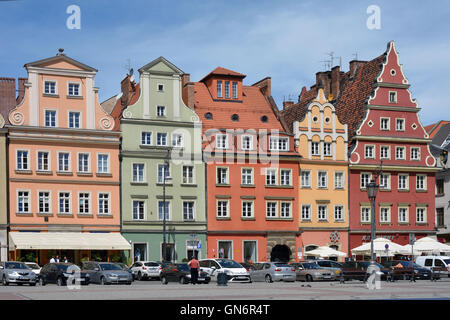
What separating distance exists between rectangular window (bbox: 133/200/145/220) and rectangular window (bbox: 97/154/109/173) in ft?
11.3

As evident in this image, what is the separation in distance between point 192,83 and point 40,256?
61.2 feet

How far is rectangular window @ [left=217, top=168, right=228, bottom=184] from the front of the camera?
2402 inches

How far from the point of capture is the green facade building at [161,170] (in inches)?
2271

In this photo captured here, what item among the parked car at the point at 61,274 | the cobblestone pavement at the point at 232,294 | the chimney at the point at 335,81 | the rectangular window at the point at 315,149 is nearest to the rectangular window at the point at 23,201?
the parked car at the point at 61,274

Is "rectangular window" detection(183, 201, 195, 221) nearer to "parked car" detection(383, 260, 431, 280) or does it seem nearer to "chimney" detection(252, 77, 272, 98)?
"chimney" detection(252, 77, 272, 98)

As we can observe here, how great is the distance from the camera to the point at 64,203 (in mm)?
55500

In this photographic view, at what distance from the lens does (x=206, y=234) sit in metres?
59.8

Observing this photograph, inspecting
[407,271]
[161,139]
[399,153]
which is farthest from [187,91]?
[407,271]

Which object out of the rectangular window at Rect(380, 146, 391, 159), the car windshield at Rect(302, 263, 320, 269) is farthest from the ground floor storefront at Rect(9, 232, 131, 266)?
the rectangular window at Rect(380, 146, 391, 159)
